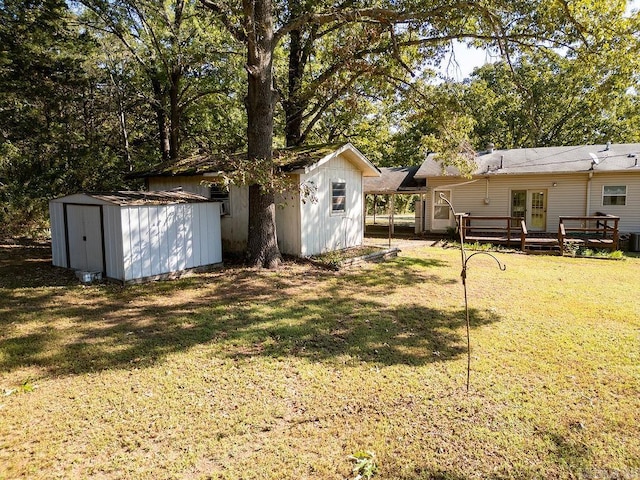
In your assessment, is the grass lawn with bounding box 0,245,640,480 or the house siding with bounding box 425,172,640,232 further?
the house siding with bounding box 425,172,640,232

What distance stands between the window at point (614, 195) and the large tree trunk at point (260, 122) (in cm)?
1432

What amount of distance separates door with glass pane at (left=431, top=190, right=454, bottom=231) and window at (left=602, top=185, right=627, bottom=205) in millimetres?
6071

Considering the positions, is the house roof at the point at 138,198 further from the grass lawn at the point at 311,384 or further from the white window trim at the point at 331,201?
the white window trim at the point at 331,201

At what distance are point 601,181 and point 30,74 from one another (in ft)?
73.8

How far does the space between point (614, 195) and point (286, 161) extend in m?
14.0

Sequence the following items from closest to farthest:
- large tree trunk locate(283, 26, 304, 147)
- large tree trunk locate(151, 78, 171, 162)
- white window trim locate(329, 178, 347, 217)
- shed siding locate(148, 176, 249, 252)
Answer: shed siding locate(148, 176, 249, 252)
white window trim locate(329, 178, 347, 217)
large tree trunk locate(283, 26, 304, 147)
large tree trunk locate(151, 78, 171, 162)

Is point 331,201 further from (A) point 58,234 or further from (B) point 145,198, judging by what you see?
(A) point 58,234

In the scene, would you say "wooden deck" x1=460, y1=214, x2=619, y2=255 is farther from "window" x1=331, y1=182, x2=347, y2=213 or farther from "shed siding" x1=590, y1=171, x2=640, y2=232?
"window" x1=331, y1=182, x2=347, y2=213


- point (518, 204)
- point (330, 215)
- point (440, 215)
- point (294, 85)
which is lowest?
point (440, 215)

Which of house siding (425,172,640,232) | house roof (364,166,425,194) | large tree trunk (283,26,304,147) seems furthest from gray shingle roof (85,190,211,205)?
house roof (364,166,425,194)

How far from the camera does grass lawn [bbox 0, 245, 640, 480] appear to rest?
10.3 feet

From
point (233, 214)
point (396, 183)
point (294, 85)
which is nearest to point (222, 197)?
point (233, 214)

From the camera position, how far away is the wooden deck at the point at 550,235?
13.8 metres

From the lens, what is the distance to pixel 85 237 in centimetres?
922
